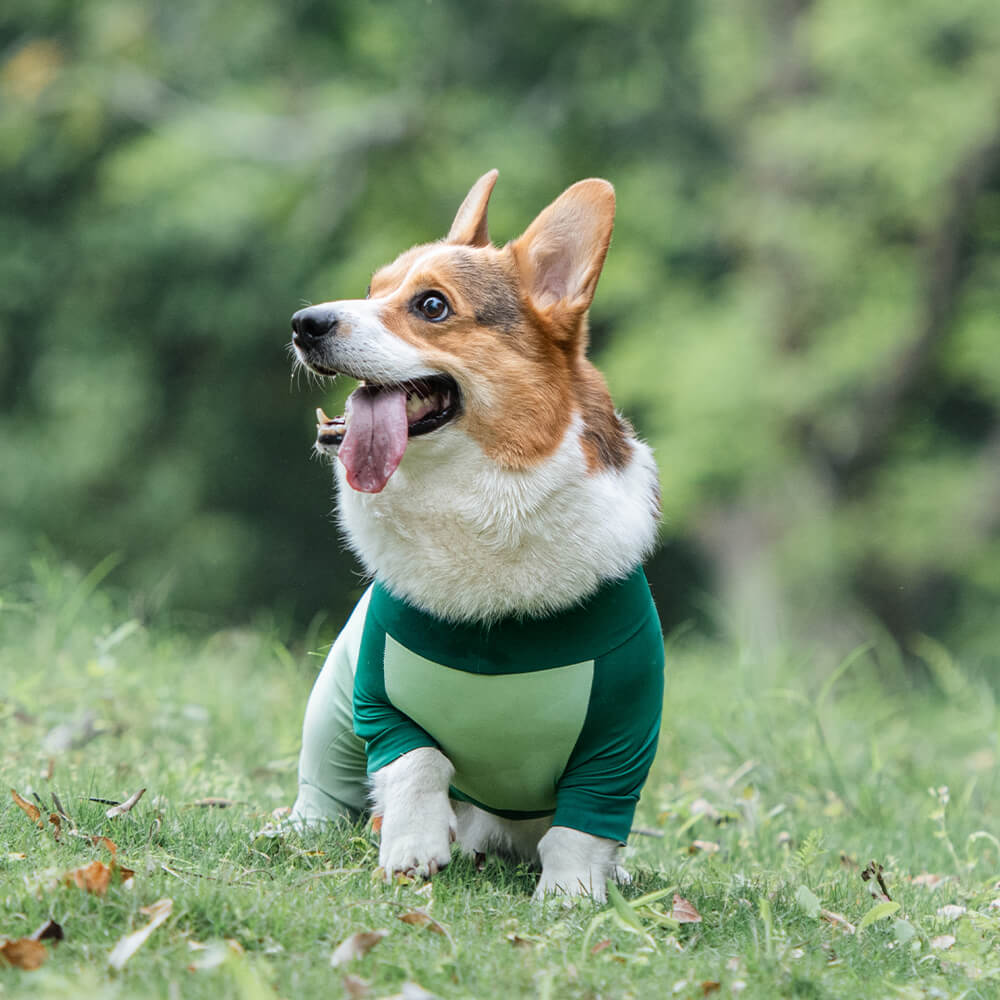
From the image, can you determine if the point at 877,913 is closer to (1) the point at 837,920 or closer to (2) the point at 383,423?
(1) the point at 837,920

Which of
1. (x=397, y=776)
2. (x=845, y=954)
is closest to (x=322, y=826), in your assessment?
(x=397, y=776)

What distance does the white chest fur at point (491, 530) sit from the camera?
10.5ft

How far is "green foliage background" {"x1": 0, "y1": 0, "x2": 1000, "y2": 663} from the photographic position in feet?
35.4

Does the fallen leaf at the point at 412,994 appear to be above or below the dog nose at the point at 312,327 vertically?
below

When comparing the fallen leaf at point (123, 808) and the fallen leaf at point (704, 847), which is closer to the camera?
the fallen leaf at point (123, 808)

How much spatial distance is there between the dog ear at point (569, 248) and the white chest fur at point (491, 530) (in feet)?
1.31

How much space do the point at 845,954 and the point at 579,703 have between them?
772mm

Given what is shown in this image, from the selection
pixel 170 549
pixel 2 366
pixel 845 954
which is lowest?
pixel 170 549

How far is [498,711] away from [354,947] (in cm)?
76

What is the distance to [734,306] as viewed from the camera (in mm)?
11133

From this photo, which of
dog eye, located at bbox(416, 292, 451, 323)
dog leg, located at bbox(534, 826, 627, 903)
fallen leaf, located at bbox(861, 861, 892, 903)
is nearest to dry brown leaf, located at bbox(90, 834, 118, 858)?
dog leg, located at bbox(534, 826, 627, 903)

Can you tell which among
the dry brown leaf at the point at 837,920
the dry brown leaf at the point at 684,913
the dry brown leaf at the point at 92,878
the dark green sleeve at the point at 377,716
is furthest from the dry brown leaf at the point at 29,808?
the dry brown leaf at the point at 837,920

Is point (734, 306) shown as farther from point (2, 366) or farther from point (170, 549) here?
point (2, 366)

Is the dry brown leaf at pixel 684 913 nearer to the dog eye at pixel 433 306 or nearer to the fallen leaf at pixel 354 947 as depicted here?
the fallen leaf at pixel 354 947
